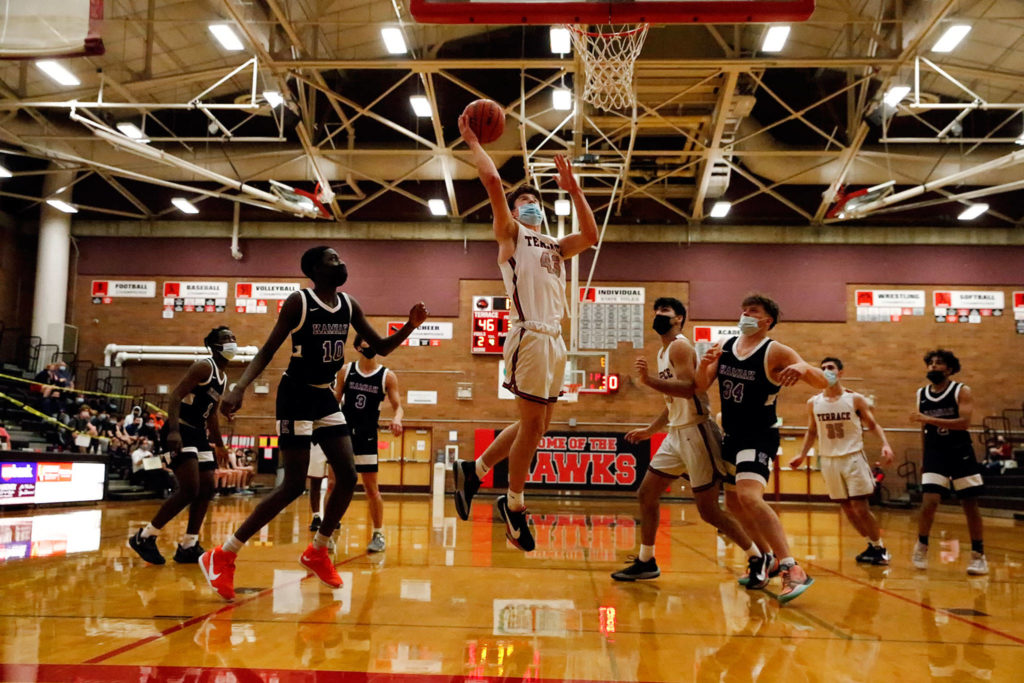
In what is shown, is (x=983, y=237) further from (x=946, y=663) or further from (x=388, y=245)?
(x=946, y=663)

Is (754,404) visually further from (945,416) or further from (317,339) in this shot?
(945,416)

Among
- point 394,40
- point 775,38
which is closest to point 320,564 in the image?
point 394,40

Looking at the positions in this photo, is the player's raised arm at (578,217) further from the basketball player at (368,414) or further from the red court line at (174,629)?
the basketball player at (368,414)

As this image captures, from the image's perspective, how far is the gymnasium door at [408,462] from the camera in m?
21.2

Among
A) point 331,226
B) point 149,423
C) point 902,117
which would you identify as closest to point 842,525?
point 902,117

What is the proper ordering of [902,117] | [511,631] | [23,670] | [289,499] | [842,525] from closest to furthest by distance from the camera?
[23,670] < [511,631] < [289,499] < [842,525] < [902,117]

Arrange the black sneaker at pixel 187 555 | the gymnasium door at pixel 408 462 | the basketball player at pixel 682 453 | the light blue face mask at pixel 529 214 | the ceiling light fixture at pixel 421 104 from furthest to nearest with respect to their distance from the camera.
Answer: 1. the gymnasium door at pixel 408 462
2. the ceiling light fixture at pixel 421 104
3. the black sneaker at pixel 187 555
4. the basketball player at pixel 682 453
5. the light blue face mask at pixel 529 214

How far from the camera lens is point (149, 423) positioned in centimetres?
1683

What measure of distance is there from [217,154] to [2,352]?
795 centimetres

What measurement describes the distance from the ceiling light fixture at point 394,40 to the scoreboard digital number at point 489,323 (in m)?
8.23

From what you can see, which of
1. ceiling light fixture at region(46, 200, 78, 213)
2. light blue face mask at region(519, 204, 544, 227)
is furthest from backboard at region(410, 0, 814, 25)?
ceiling light fixture at region(46, 200, 78, 213)

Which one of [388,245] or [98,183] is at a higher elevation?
[98,183]

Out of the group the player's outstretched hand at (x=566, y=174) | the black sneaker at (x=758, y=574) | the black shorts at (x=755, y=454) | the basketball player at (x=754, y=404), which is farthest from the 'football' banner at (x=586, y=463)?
the player's outstretched hand at (x=566, y=174)

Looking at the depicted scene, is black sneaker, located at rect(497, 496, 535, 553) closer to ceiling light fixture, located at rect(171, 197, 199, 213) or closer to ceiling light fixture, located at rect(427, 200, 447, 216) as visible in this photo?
ceiling light fixture, located at rect(427, 200, 447, 216)
